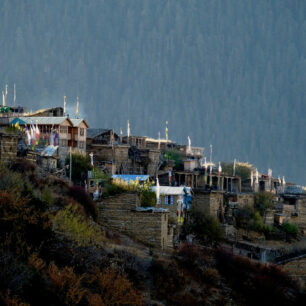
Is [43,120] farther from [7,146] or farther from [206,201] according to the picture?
[7,146]

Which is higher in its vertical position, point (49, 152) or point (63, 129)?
point (63, 129)

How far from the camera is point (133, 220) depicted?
3281cm

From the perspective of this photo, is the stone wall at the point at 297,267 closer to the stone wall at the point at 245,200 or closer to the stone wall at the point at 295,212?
the stone wall at the point at 245,200

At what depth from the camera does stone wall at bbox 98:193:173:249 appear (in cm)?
3225

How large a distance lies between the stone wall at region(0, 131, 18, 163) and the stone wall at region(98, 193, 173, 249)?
6.36 meters

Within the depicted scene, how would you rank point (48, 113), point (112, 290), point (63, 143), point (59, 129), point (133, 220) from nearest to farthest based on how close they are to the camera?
point (112, 290) < point (133, 220) < point (63, 143) < point (59, 129) < point (48, 113)

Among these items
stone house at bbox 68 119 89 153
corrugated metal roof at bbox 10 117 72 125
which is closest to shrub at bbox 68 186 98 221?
corrugated metal roof at bbox 10 117 72 125

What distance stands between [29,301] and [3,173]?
37.9 ft

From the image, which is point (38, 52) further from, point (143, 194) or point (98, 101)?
point (143, 194)

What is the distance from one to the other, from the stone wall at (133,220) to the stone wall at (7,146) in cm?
636

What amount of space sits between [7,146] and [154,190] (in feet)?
44.6

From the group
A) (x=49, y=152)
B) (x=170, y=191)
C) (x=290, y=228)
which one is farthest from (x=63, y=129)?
(x=290, y=228)

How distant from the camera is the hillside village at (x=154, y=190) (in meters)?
33.2

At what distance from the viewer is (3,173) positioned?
1064 inches
